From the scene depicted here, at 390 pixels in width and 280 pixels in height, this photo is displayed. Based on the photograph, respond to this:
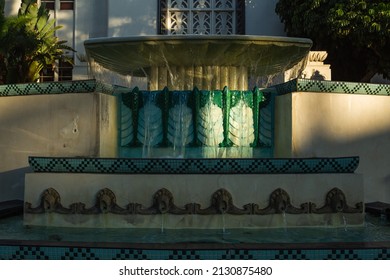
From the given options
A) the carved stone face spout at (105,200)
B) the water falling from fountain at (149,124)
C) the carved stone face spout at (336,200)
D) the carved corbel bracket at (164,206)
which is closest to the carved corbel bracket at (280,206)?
the carved stone face spout at (336,200)

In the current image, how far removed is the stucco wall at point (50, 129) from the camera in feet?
20.3

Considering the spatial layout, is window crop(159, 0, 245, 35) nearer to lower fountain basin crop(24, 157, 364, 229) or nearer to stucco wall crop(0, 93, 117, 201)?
stucco wall crop(0, 93, 117, 201)

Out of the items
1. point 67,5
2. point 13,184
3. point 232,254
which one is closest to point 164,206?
point 232,254

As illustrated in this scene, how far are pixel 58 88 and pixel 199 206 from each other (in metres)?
2.84

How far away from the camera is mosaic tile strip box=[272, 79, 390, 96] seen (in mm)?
5996

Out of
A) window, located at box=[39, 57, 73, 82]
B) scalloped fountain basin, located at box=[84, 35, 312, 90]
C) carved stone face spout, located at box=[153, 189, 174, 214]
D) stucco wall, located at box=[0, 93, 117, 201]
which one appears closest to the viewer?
carved stone face spout, located at box=[153, 189, 174, 214]

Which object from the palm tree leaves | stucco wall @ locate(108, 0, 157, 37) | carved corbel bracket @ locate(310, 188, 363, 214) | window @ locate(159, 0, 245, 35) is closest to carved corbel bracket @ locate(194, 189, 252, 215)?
carved corbel bracket @ locate(310, 188, 363, 214)

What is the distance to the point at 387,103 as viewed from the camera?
6.67 metres

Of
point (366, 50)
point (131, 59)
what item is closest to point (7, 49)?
point (131, 59)

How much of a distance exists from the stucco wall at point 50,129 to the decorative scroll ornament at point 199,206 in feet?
4.99

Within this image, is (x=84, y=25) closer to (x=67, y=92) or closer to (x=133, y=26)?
(x=133, y=26)

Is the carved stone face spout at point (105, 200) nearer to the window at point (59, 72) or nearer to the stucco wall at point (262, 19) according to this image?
the stucco wall at point (262, 19)

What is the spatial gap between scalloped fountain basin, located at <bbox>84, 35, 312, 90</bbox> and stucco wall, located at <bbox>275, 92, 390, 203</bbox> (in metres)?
0.82

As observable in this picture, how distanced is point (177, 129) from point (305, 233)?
2.68 m
